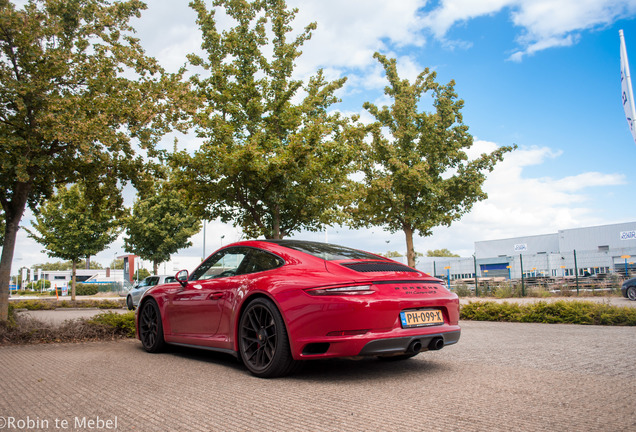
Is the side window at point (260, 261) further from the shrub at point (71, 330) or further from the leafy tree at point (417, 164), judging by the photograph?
the leafy tree at point (417, 164)

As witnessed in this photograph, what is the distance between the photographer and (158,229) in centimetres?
3225

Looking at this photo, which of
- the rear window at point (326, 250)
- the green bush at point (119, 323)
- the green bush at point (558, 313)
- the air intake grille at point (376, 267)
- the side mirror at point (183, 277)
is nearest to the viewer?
the air intake grille at point (376, 267)

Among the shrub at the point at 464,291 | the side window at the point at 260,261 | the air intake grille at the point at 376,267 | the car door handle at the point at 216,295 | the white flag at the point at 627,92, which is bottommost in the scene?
the shrub at the point at 464,291

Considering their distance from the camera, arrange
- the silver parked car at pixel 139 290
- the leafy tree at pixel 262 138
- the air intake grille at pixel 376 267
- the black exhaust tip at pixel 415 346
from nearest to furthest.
→ the black exhaust tip at pixel 415 346, the air intake grille at pixel 376 267, the leafy tree at pixel 262 138, the silver parked car at pixel 139 290

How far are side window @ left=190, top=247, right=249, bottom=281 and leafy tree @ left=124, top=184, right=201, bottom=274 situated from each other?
27.1m

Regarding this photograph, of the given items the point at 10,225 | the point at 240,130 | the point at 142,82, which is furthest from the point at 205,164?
the point at 10,225

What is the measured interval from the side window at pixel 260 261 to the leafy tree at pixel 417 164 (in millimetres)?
14688

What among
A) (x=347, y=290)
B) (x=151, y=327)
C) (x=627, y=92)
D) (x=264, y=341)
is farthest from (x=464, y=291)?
(x=347, y=290)

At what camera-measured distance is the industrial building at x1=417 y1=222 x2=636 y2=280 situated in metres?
20.6

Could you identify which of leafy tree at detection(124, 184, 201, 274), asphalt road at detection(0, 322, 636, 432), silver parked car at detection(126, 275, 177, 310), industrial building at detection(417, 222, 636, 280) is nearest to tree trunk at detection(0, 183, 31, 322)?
asphalt road at detection(0, 322, 636, 432)

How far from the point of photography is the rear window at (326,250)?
464 centimetres

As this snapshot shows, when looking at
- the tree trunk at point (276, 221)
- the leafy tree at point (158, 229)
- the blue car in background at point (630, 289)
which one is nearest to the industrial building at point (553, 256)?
the blue car in background at point (630, 289)

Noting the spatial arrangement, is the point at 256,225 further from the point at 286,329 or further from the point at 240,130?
the point at 286,329

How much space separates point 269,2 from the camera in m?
14.4
